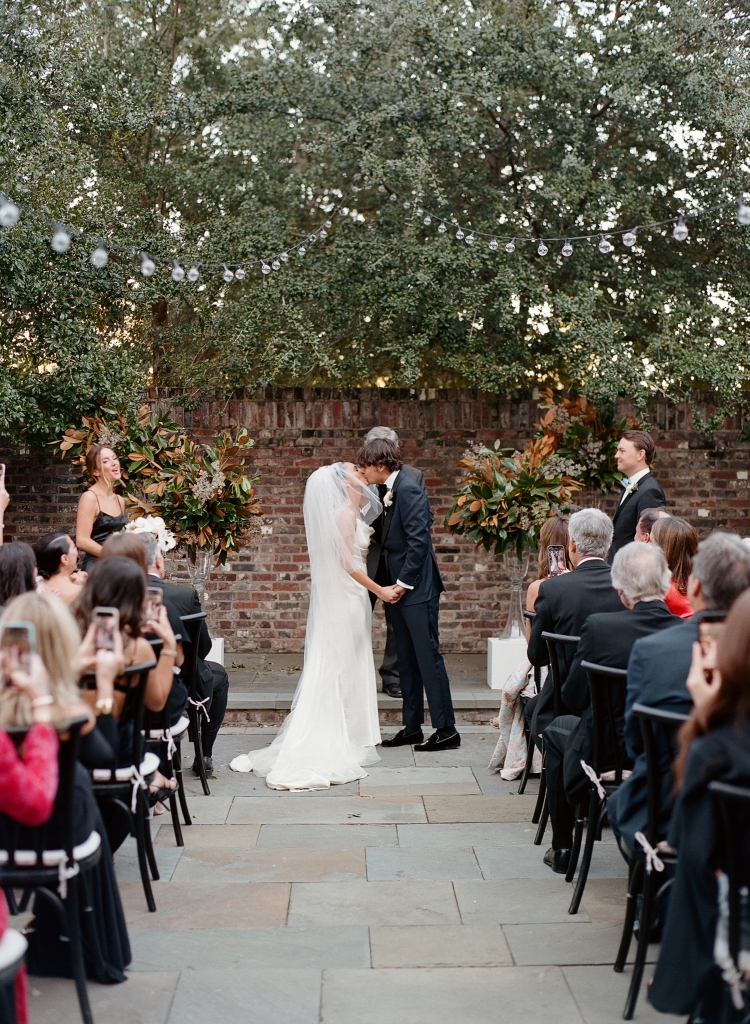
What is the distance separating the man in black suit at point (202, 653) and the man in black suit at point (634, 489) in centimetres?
245

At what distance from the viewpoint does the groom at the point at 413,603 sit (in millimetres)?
6137

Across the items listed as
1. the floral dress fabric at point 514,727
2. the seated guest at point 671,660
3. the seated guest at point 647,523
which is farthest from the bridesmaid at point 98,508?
the seated guest at point 671,660

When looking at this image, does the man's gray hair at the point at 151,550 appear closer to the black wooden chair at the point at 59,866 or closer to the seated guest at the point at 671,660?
the black wooden chair at the point at 59,866

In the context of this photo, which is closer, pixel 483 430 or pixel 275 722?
pixel 275 722

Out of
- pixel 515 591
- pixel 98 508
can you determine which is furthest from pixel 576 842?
pixel 98 508

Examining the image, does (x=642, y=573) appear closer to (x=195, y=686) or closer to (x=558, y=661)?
(x=558, y=661)

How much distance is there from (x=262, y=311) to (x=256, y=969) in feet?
20.3

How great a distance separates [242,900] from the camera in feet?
12.8

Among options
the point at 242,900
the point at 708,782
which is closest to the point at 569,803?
the point at 242,900

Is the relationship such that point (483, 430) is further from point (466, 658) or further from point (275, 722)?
point (275, 722)

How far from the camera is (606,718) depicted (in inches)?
145

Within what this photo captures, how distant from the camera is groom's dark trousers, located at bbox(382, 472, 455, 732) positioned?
6133 mm

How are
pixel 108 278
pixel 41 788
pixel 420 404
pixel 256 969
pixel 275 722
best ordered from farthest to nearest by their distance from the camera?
1. pixel 420 404
2. pixel 108 278
3. pixel 275 722
4. pixel 256 969
5. pixel 41 788

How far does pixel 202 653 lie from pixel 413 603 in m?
1.31
